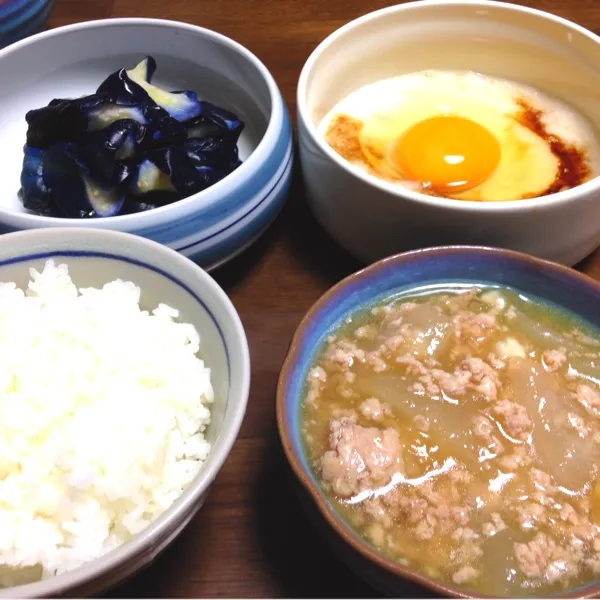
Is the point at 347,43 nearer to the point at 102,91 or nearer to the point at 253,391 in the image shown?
the point at 102,91

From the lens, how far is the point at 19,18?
2158 millimetres

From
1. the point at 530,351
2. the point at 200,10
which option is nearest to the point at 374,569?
the point at 530,351

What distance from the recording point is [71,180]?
61.8 inches

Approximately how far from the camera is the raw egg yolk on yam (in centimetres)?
167

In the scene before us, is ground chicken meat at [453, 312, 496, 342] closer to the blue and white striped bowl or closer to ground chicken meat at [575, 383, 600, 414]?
ground chicken meat at [575, 383, 600, 414]

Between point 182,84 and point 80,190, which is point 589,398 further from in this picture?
point 182,84

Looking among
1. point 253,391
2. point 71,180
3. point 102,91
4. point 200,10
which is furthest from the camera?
point 200,10

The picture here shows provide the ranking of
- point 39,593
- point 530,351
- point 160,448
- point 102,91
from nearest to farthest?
point 39,593
point 160,448
point 530,351
point 102,91

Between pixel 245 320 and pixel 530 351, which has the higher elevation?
pixel 530 351

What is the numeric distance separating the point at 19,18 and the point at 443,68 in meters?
1.34

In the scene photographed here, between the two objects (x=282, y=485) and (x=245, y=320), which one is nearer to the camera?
(x=282, y=485)

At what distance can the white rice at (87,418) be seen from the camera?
111 cm

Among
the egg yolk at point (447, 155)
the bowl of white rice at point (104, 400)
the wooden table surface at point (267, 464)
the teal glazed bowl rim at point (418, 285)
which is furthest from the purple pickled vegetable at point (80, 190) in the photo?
the egg yolk at point (447, 155)

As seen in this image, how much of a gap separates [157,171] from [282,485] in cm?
77
